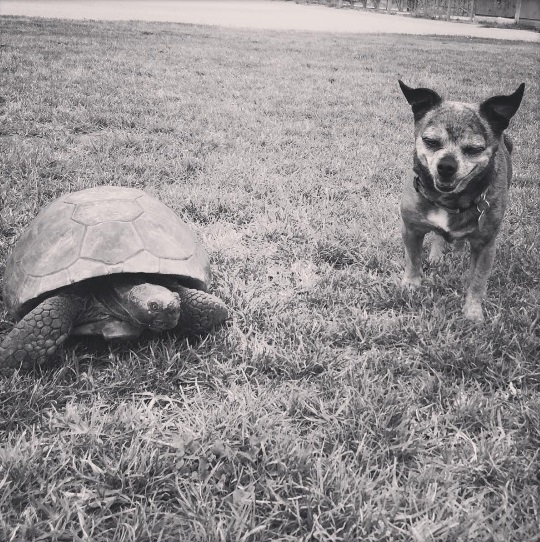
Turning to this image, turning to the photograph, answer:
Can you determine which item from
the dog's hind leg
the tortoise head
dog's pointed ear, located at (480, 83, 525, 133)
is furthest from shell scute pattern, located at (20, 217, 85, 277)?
the dog's hind leg

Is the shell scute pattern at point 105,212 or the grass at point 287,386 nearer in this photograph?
the grass at point 287,386

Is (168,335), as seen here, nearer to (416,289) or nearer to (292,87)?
(416,289)

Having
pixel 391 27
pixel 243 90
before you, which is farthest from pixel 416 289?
pixel 391 27

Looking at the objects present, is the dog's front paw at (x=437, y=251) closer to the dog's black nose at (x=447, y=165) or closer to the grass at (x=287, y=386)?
the grass at (x=287, y=386)

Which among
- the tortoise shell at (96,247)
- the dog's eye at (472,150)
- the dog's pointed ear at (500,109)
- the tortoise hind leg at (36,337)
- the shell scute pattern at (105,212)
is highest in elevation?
the dog's pointed ear at (500,109)

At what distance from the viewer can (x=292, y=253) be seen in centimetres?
358

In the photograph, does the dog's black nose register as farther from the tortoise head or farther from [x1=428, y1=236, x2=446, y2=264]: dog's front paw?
the tortoise head

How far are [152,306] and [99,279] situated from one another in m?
0.53

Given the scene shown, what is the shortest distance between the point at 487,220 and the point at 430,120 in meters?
0.71

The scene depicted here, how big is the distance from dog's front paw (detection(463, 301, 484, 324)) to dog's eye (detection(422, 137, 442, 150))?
39.2 inches

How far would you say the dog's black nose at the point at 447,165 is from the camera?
2502mm

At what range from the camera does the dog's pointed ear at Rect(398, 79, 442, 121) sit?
282 centimetres

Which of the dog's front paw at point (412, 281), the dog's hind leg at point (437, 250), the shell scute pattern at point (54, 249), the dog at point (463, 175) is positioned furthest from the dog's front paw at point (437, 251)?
the shell scute pattern at point (54, 249)

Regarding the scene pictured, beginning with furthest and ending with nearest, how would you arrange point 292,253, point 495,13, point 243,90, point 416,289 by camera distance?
point 495,13 → point 243,90 → point 292,253 → point 416,289
